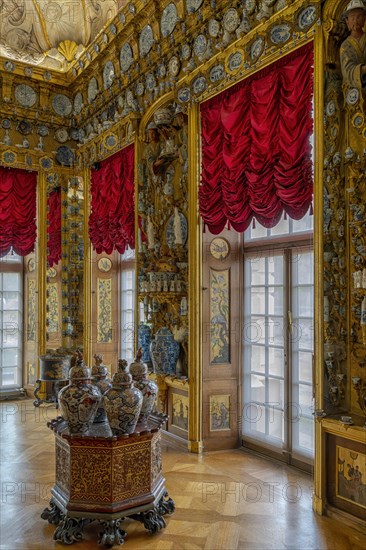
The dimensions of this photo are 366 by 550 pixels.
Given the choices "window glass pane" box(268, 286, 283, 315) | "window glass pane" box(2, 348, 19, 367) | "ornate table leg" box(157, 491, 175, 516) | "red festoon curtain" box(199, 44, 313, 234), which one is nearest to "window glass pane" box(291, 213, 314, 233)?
"red festoon curtain" box(199, 44, 313, 234)

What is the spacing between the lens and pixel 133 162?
6.17 meters

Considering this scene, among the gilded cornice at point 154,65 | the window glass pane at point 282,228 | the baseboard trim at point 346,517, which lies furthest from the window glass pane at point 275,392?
the gilded cornice at point 154,65

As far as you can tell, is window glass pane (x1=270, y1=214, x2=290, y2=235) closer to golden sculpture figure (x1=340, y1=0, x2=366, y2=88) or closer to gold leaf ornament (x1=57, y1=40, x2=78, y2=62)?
golden sculpture figure (x1=340, y1=0, x2=366, y2=88)

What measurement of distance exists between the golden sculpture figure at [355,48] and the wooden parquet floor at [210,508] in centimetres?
313

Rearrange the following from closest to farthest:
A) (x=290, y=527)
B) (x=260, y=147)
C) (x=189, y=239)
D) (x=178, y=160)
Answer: (x=290, y=527), (x=260, y=147), (x=189, y=239), (x=178, y=160)

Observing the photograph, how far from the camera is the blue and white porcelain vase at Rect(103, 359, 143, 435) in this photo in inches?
125

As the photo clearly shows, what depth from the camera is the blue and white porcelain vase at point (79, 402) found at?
3.22 metres

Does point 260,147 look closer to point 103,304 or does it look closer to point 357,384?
point 357,384

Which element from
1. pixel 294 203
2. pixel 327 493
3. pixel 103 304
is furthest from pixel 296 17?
pixel 103 304

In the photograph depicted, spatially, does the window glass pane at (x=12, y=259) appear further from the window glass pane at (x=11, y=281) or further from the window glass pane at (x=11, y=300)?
the window glass pane at (x=11, y=300)

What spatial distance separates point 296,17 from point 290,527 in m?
3.89

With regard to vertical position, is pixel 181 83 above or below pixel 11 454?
above

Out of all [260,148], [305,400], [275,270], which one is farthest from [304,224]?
[305,400]

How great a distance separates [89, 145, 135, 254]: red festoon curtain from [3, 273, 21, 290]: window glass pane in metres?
1.86
